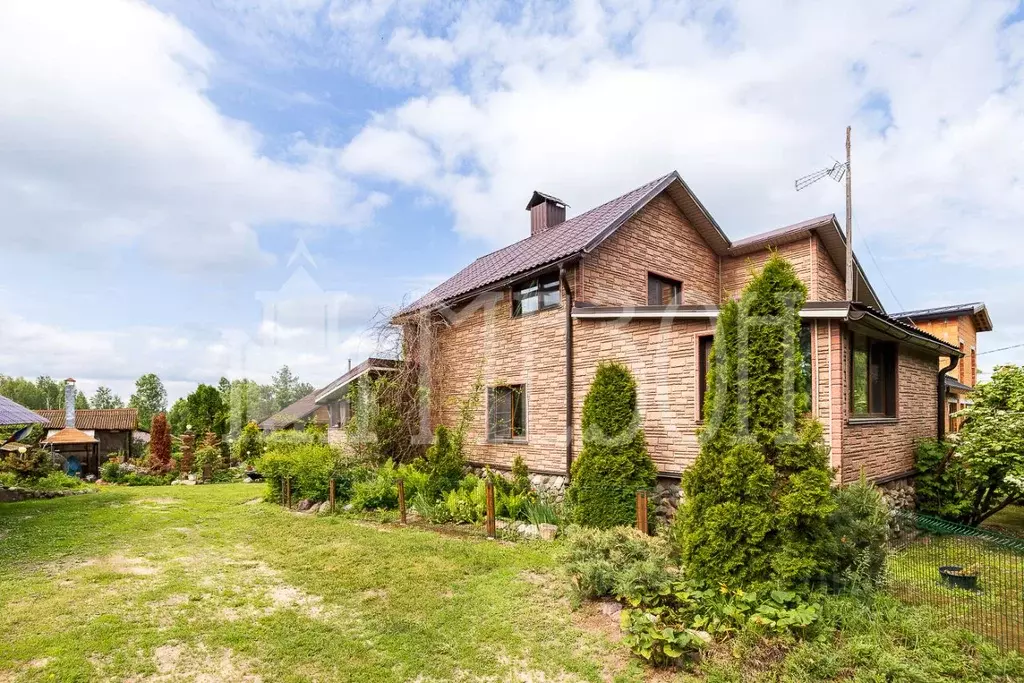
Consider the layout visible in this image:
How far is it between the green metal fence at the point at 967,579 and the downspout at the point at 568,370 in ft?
17.6

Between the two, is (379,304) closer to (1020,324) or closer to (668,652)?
(668,652)

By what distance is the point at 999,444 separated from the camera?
30.2 ft

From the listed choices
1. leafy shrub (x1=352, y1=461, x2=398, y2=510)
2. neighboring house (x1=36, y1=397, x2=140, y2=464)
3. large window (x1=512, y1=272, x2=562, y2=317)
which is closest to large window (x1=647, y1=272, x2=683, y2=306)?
large window (x1=512, y1=272, x2=562, y2=317)

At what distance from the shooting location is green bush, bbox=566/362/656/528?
27.4ft

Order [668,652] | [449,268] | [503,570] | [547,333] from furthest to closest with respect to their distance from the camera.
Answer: [449,268] < [547,333] < [503,570] < [668,652]

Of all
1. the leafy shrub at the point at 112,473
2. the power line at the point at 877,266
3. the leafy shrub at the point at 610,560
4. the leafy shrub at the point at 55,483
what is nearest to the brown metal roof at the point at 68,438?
the leafy shrub at the point at 112,473

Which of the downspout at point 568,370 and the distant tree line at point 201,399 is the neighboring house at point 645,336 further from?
the distant tree line at point 201,399

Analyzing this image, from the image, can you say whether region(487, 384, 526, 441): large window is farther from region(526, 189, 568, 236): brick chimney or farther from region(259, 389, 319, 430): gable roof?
region(259, 389, 319, 430): gable roof

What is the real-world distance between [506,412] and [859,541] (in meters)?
7.67

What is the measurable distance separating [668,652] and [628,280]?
850 cm

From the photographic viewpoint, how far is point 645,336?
30.2 feet

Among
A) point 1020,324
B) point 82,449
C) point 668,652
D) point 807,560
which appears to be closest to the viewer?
point 668,652

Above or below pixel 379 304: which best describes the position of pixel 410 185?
above

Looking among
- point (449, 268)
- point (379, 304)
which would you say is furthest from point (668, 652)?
point (449, 268)
